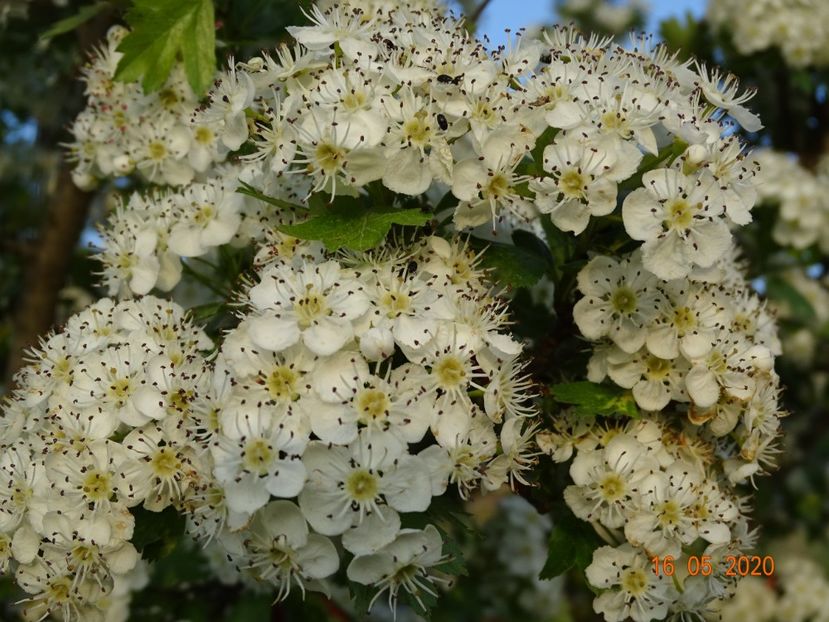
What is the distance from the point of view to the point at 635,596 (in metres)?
1.90

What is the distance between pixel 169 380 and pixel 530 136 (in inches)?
33.4

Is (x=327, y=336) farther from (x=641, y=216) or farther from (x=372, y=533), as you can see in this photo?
(x=641, y=216)

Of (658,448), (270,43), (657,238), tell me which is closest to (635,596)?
(658,448)

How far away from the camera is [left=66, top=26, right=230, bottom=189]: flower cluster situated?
242 cm

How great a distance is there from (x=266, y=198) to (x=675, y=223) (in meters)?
0.81

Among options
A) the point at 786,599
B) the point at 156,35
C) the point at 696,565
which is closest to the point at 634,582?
the point at 696,565

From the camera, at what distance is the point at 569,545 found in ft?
A: 6.55

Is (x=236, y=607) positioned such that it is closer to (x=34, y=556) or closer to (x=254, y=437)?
(x=34, y=556)

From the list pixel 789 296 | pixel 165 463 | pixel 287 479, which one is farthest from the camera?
pixel 789 296

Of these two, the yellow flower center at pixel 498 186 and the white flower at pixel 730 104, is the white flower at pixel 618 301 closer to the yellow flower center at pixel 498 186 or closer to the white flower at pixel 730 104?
the yellow flower center at pixel 498 186

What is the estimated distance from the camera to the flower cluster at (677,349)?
Answer: 6.20ft

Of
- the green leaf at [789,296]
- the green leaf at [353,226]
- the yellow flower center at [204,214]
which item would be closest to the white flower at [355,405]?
the green leaf at [353,226]

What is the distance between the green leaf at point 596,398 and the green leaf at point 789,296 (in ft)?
8.07

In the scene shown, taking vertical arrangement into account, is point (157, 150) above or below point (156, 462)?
above
